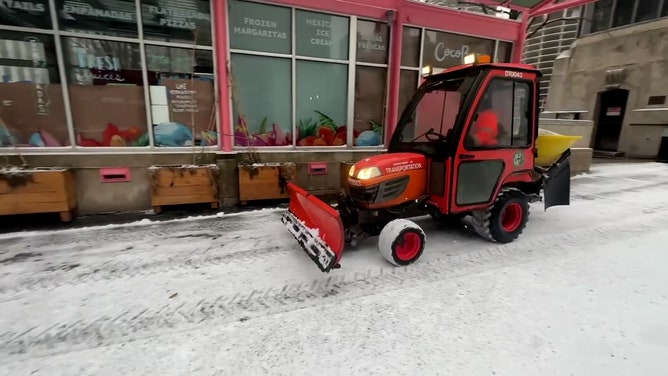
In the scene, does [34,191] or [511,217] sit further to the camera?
[34,191]

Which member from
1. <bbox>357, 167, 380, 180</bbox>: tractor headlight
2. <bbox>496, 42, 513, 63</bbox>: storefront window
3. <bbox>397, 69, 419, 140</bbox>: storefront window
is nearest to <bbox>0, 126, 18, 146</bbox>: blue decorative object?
<bbox>357, 167, 380, 180</bbox>: tractor headlight

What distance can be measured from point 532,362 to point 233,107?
19.1 feet

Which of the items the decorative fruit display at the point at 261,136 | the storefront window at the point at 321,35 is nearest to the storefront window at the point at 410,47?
the storefront window at the point at 321,35

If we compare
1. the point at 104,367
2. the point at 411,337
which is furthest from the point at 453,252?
the point at 104,367

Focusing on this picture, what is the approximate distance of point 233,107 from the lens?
6070 mm

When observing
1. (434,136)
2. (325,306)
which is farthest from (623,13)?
(325,306)

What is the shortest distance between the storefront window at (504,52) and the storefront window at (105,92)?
8.18m

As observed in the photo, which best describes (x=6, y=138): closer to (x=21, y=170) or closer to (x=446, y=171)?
(x=21, y=170)

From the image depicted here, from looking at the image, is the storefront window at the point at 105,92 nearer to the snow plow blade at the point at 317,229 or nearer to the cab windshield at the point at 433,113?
the snow plow blade at the point at 317,229

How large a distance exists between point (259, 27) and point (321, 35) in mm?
1265

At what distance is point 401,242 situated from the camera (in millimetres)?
3488

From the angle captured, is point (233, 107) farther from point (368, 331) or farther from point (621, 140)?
point (621, 140)

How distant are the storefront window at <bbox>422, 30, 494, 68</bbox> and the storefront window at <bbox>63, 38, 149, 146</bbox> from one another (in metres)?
6.00

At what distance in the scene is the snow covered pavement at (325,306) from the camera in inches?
85.8
